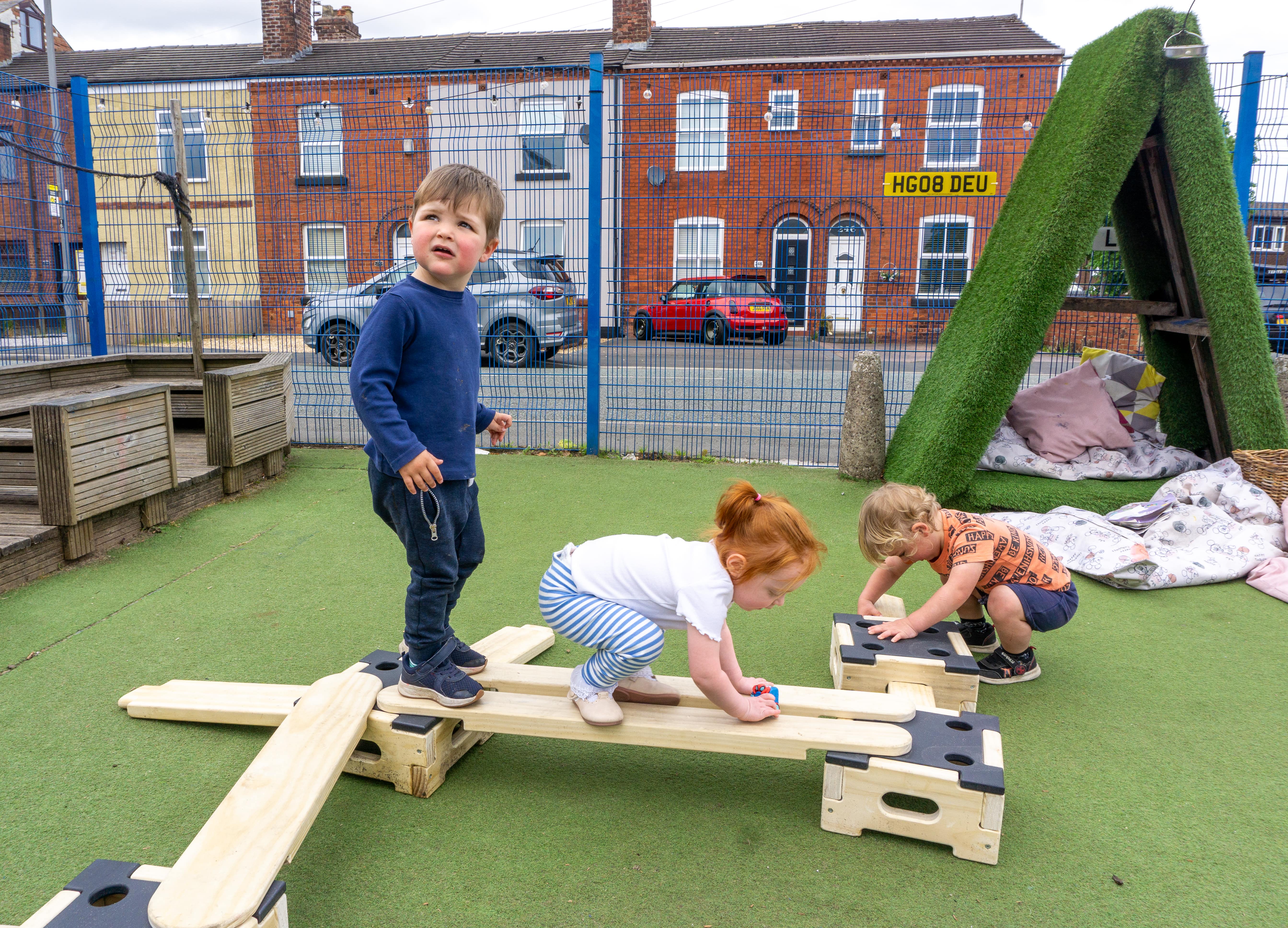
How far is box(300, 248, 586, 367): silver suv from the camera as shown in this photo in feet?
22.4

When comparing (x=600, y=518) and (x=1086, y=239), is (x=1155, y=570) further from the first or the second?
(x=600, y=518)

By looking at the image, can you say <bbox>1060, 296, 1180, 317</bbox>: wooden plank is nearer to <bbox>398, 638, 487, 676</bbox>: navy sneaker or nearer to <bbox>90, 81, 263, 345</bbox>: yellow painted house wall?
<bbox>398, 638, 487, 676</bbox>: navy sneaker

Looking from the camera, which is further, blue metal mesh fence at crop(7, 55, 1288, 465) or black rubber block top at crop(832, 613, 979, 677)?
blue metal mesh fence at crop(7, 55, 1288, 465)

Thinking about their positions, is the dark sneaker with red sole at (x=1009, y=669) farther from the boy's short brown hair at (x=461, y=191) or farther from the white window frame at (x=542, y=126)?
the white window frame at (x=542, y=126)

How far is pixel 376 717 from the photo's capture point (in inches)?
93.7

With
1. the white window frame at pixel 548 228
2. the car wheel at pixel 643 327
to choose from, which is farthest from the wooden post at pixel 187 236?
the car wheel at pixel 643 327

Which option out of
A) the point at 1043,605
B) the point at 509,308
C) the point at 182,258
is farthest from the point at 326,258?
the point at 1043,605

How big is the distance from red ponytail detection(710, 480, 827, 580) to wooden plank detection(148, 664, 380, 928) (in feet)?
3.62

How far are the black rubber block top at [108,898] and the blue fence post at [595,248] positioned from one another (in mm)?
5231

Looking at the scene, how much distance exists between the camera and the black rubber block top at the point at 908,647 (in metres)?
2.80

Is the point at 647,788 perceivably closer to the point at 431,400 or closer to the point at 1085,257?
the point at 431,400

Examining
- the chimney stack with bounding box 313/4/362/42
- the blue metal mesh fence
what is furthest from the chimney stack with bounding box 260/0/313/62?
the blue metal mesh fence

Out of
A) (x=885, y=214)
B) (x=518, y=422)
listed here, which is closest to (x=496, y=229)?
(x=885, y=214)

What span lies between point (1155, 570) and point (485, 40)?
896 inches
